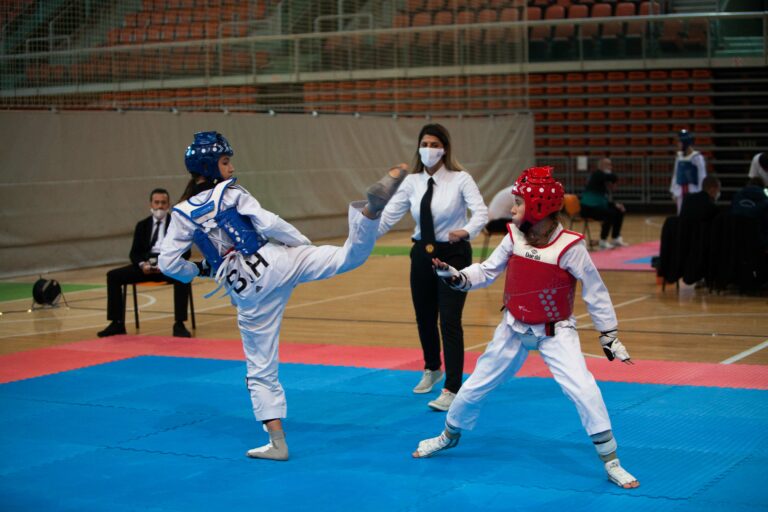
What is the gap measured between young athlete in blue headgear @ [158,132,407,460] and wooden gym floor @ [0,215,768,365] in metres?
3.36

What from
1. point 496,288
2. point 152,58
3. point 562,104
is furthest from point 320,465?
point 562,104

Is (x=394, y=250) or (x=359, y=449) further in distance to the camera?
(x=394, y=250)

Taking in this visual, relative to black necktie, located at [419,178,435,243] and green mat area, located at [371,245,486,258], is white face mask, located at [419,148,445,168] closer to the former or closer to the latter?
black necktie, located at [419,178,435,243]

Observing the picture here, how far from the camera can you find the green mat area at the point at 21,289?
468 inches

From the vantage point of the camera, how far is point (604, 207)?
15.8 meters

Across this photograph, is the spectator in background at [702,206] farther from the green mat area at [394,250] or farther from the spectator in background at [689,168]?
the green mat area at [394,250]

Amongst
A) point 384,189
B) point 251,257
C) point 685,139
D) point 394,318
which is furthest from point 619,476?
point 685,139

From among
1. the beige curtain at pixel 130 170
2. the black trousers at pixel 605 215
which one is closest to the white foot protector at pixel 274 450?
the beige curtain at pixel 130 170

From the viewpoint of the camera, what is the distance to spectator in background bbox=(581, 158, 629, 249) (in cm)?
1577

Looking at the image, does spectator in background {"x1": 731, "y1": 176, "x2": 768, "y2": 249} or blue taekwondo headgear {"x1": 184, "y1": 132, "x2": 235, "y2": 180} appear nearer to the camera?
blue taekwondo headgear {"x1": 184, "y1": 132, "x2": 235, "y2": 180}

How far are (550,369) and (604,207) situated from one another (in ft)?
37.1

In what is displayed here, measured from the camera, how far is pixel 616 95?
72.5 ft

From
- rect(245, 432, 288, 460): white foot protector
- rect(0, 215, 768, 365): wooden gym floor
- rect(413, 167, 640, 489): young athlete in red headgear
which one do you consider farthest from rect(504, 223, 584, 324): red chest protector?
rect(0, 215, 768, 365): wooden gym floor

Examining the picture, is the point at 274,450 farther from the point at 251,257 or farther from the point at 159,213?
the point at 159,213
